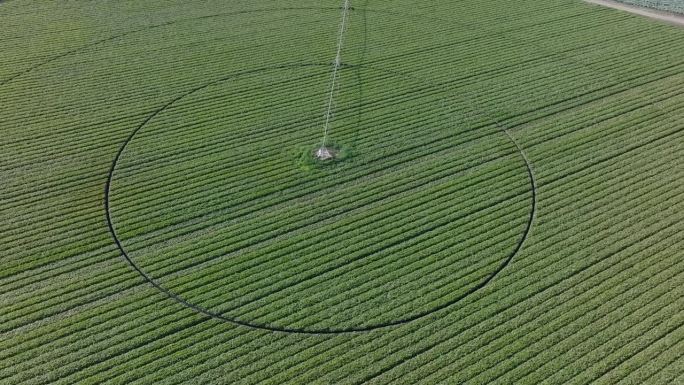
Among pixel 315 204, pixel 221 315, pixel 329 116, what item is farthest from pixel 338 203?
pixel 221 315

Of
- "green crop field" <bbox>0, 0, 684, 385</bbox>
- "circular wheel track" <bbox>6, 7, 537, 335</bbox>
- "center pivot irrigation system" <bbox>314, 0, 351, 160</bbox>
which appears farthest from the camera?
"center pivot irrigation system" <bbox>314, 0, 351, 160</bbox>

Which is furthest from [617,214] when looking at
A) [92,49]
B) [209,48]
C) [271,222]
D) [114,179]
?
[92,49]

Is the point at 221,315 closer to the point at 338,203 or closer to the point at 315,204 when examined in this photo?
the point at 315,204

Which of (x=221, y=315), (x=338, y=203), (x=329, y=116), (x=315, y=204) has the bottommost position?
(x=221, y=315)

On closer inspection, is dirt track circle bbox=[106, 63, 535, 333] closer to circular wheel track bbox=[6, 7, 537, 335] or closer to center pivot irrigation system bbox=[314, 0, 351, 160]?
circular wheel track bbox=[6, 7, 537, 335]

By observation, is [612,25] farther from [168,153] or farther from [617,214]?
[168,153]

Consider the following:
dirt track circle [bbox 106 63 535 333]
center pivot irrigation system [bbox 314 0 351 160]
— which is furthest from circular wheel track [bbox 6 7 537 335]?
center pivot irrigation system [bbox 314 0 351 160]

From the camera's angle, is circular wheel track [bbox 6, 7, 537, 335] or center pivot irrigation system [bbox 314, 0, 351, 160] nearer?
circular wheel track [bbox 6, 7, 537, 335]
